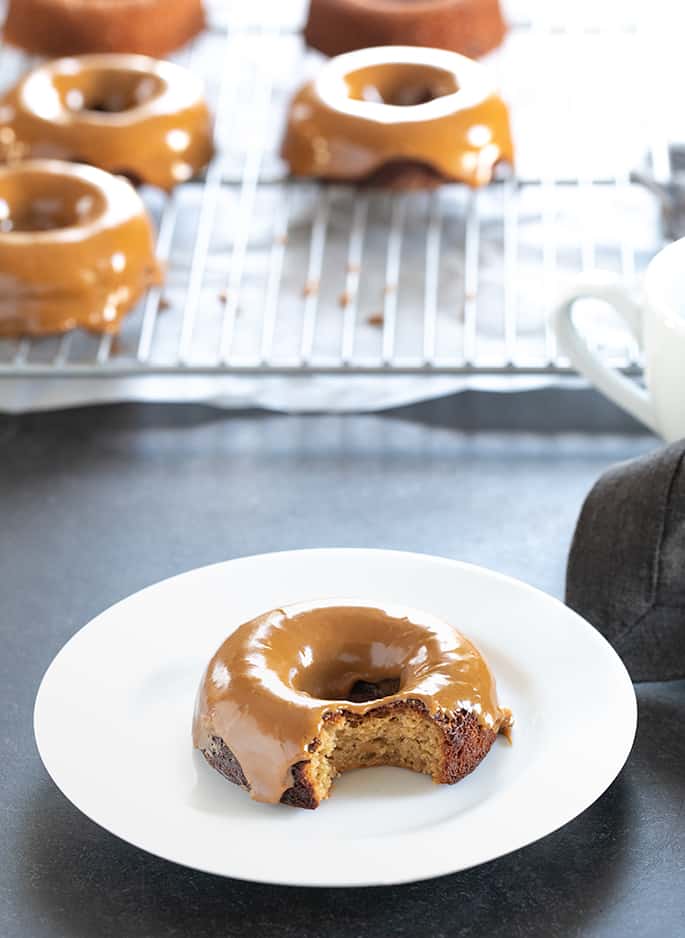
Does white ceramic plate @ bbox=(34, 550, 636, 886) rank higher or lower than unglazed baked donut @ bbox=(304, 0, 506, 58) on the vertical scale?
higher

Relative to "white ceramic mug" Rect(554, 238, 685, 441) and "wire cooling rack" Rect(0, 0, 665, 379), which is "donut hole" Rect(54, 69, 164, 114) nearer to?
"wire cooling rack" Rect(0, 0, 665, 379)

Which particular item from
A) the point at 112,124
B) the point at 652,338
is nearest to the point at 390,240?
the point at 112,124

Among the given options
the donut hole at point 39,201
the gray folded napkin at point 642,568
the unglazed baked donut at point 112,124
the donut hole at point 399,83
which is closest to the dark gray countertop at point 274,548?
the gray folded napkin at point 642,568

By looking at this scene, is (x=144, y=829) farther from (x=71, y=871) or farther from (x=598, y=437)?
(x=598, y=437)

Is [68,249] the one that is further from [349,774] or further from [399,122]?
[349,774]

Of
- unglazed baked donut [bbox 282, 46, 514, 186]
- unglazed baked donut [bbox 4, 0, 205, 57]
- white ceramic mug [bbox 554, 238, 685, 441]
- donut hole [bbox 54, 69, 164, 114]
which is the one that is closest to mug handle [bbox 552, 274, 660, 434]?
white ceramic mug [bbox 554, 238, 685, 441]

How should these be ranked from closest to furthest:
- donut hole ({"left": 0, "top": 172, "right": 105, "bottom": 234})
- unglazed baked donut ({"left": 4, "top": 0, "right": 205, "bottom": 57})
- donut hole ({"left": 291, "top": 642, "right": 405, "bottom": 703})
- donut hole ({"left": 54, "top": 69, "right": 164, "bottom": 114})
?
donut hole ({"left": 291, "top": 642, "right": 405, "bottom": 703}), donut hole ({"left": 0, "top": 172, "right": 105, "bottom": 234}), donut hole ({"left": 54, "top": 69, "right": 164, "bottom": 114}), unglazed baked donut ({"left": 4, "top": 0, "right": 205, "bottom": 57})
